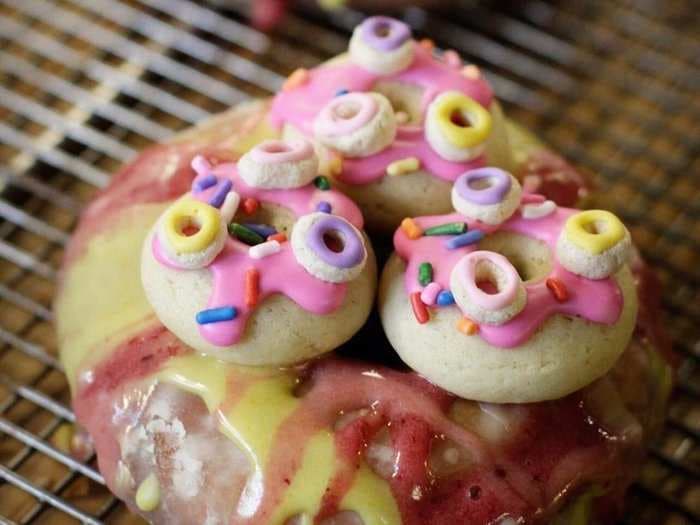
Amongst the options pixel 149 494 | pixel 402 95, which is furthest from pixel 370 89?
pixel 149 494

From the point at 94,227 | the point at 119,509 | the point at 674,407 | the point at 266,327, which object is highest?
the point at 266,327

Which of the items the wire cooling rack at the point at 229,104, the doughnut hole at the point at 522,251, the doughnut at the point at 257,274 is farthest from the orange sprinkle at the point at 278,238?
the wire cooling rack at the point at 229,104

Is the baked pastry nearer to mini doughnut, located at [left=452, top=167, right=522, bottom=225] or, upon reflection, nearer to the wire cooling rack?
mini doughnut, located at [left=452, top=167, right=522, bottom=225]

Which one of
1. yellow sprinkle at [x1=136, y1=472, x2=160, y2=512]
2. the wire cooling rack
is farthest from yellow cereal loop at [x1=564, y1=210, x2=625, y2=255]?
yellow sprinkle at [x1=136, y1=472, x2=160, y2=512]

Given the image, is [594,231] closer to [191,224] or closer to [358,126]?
[358,126]

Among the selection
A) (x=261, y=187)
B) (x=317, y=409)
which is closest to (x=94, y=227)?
(x=261, y=187)

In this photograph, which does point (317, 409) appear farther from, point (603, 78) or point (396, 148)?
point (603, 78)

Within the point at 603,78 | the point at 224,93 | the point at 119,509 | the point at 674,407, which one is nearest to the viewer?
the point at 119,509
